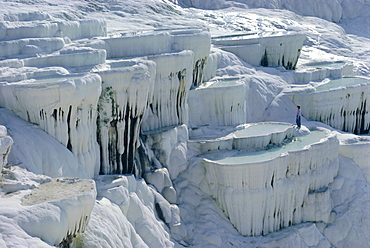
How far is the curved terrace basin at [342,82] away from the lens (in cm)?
2562

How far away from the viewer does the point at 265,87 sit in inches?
977

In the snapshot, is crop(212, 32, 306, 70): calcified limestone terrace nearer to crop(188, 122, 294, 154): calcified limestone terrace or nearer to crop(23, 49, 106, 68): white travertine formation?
crop(188, 122, 294, 154): calcified limestone terrace

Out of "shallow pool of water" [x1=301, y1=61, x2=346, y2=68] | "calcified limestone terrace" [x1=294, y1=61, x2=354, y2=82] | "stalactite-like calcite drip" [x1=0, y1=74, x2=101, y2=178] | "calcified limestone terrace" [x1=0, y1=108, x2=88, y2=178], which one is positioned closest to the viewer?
"calcified limestone terrace" [x1=0, y1=108, x2=88, y2=178]

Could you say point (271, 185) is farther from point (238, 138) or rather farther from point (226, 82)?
point (226, 82)

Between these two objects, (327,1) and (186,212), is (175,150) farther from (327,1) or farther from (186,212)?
(327,1)

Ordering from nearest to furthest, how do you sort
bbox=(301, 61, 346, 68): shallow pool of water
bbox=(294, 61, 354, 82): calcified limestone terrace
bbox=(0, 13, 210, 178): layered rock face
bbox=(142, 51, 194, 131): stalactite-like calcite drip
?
bbox=(0, 13, 210, 178): layered rock face → bbox=(142, 51, 194, 131): stalactite-like calcite drip → bbox=(294, 61, 354, 82): calcified limestone terrace → bbox=(301, 61, 346, 68): shallow pool of water

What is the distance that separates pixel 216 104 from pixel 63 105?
758 cm

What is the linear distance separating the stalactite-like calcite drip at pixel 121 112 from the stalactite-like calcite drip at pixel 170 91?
4.73 feet

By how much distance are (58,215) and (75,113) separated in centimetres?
392

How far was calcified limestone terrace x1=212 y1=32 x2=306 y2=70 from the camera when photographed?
87.1 feet

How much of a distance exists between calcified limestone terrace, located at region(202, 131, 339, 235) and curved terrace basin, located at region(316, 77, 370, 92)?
5838 mm

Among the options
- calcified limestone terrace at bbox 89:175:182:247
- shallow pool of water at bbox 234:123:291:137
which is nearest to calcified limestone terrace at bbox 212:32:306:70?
shallow pool of water at bbox 234:123:291:137

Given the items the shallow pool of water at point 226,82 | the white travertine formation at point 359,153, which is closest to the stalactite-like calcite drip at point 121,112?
the shallow pool of water at point 226,82

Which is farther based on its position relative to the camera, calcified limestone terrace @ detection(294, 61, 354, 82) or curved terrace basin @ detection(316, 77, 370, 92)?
calcified limestone terrace @ detection(294, 61, 354, 82)
